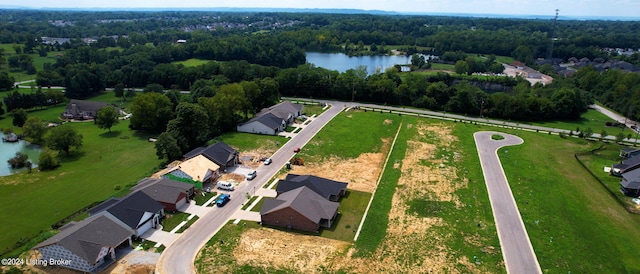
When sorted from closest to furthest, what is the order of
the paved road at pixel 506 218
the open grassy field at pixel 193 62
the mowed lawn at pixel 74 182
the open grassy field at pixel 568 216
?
1. the paved road at pixel 506 218
2. the open grassy field at pixel 568 216
3. the mowed lawn at pixel 74 182
4. the open grassy field at pixel 193 62

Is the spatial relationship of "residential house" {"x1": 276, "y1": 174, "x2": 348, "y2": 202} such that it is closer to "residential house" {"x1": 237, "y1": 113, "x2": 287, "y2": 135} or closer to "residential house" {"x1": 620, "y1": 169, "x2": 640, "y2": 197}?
"residential house" {"x1": 237, "y1": 113, "x2": 287, "y2": 135}

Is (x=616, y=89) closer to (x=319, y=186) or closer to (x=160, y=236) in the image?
(x=319, y=186)

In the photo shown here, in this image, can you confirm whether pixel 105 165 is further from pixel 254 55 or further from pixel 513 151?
pixel 254 55

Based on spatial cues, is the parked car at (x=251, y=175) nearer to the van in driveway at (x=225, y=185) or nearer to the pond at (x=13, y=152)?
the van in driveway at (x=225, y=185)

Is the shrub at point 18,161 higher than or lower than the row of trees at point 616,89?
lower

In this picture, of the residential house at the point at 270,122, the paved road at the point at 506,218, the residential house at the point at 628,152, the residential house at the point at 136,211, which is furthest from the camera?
the residential house at the point at 270,122

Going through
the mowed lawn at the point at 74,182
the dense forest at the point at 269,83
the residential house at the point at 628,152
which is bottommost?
the mowed lawn at the point at 74,182

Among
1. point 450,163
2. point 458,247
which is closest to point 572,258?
point 458,247

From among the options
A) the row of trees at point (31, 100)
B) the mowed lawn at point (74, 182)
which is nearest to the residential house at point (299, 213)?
the mowed lawn at point (74, 182)
